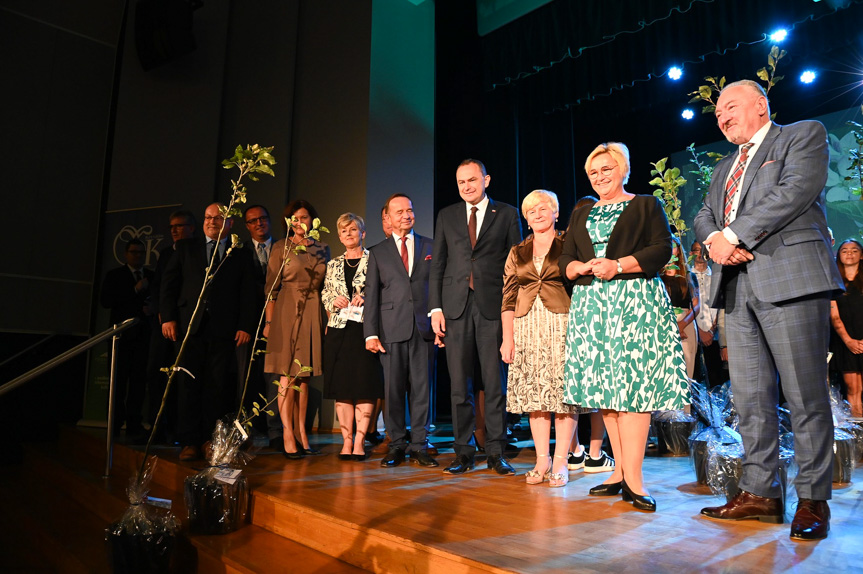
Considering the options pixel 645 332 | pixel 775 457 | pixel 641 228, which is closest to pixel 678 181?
pixel 641 228

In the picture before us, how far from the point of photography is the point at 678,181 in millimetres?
3320

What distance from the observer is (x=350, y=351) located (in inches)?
144

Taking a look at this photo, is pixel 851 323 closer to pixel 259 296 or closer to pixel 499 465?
pixel 499 465

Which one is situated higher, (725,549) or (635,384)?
(635,384)

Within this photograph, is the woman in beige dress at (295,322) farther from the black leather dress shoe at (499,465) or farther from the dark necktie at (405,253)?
the black leather dress shoe at (499,465)

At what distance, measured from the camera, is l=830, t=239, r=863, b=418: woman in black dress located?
4853 mm

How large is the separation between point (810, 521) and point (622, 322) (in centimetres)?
89

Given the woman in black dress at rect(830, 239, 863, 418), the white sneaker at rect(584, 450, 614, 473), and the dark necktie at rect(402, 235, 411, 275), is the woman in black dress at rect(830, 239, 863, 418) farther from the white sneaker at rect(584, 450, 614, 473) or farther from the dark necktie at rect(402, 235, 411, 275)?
the dark necktie at rect(402, 235, 411, 275)

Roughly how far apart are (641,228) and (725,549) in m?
1.20

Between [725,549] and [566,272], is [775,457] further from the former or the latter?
[566,272]

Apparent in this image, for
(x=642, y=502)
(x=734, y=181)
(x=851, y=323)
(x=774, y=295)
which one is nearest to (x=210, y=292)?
(x=642, y=502)

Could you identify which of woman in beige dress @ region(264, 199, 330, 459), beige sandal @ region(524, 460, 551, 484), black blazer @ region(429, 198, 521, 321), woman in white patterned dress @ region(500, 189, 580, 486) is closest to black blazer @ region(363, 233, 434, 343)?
black blazer @ region(429, 198, 521, 321)

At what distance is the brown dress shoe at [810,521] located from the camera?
1.84 metres

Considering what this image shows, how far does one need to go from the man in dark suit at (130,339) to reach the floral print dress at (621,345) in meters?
3.81
